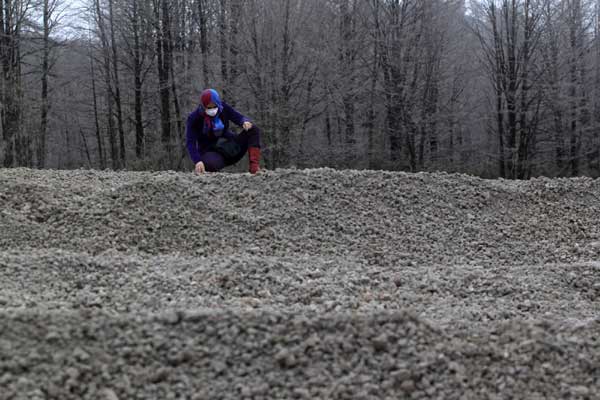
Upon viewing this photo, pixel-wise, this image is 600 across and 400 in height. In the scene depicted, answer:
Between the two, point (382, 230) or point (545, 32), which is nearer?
point (382, 230)

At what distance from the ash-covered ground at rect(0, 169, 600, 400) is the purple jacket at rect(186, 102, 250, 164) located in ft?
2.58

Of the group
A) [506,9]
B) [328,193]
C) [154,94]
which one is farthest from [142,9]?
[328,193]

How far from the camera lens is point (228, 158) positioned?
6719 mm

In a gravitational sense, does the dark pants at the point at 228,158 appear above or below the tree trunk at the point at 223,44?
below

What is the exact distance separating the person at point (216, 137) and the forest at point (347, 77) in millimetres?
8135

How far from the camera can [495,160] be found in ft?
61.2

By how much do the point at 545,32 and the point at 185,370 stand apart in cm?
1840

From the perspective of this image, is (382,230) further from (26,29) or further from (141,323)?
(26,29)

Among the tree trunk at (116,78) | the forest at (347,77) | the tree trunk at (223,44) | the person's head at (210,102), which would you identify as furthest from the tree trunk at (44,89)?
the person's head at (210,102)

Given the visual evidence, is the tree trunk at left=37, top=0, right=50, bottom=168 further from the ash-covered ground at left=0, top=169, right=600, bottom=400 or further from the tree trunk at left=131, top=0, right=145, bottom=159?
the ash-covered ground at left=0, top=169, right=600, bottom=400

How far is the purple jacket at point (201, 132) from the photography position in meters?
6.51

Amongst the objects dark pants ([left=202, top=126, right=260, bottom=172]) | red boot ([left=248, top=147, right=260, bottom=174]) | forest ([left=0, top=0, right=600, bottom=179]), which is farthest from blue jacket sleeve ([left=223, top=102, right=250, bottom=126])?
forest ([left=0, top=0, right=600, bottom=179])

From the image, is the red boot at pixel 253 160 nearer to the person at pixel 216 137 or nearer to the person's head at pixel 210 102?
the person at pixel 216 137

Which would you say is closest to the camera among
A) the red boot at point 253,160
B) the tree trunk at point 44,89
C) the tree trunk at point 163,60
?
the red boot at point 253,160
